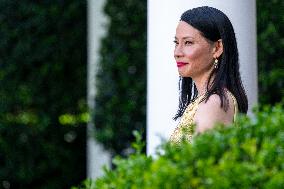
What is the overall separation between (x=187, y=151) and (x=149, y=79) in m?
2.87

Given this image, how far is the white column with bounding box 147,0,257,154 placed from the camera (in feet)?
18.3

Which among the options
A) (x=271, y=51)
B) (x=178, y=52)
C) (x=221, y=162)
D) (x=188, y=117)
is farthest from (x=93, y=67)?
(x=221, y=162)

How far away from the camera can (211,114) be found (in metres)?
4.14

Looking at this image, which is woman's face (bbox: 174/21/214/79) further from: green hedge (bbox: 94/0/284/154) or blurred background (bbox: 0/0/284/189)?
green hedge (bbox: 94/0/284/154)

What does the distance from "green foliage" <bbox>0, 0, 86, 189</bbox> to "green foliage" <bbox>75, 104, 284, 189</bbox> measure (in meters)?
6.07

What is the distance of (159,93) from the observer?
579cm

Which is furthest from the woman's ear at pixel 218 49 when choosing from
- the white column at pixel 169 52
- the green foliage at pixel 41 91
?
the green foliage at pixel 41 91

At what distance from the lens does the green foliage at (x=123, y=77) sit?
358 inches

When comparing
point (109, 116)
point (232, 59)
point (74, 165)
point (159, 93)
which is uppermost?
point (232, 59)

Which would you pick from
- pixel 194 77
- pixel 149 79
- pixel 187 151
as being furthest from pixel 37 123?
pixel 187 151

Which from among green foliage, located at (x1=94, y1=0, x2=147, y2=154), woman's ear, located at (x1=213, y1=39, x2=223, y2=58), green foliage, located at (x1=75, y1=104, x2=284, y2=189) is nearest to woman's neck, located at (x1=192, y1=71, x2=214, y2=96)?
woman's ear, located at (x1=213, y1=39, x2=223, y2=58)

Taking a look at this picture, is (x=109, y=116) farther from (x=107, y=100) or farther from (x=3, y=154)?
(x=3, y=154)

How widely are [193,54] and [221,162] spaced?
1435 millimetres

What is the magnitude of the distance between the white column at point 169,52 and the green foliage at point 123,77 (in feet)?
10.3
